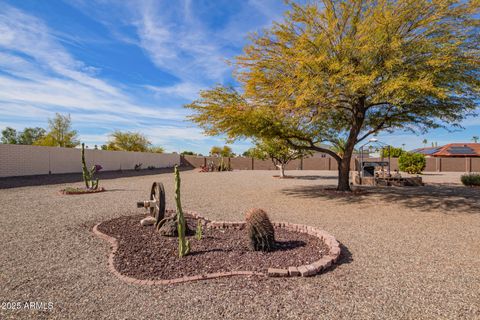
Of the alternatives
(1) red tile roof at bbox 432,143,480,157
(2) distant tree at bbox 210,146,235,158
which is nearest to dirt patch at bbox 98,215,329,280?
(2) distant tree at bbox 210,146,235,158

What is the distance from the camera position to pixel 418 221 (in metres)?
6.39

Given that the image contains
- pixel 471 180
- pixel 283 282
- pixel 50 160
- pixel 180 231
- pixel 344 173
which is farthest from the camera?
pixel 50 160

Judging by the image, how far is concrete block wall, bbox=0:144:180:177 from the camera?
1566 centimetres

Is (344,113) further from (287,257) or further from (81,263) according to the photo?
(81,263)

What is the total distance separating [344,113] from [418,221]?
6.52 m

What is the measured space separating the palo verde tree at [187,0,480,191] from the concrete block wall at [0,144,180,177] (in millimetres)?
12846

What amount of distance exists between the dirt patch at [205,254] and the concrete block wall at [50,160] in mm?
14955

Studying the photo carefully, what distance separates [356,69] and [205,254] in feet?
22.7

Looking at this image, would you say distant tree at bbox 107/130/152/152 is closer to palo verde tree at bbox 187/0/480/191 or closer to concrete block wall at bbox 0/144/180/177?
concrete block wall at bbox 0/144/180/177

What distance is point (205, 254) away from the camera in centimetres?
400

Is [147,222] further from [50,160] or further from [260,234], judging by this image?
[50,160]

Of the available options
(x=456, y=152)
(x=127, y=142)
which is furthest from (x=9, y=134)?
(x=456, y=152)

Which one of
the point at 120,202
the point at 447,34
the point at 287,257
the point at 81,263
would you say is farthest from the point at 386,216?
the point at 120,202

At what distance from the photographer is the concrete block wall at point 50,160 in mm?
15664
